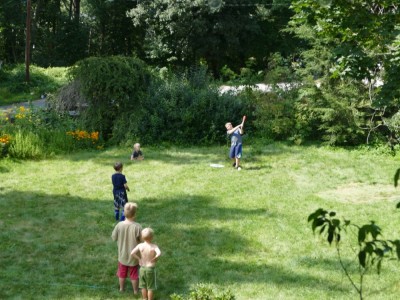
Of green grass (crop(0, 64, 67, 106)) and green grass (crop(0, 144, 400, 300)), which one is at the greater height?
green grass (crop(0, 64, 67, 106))

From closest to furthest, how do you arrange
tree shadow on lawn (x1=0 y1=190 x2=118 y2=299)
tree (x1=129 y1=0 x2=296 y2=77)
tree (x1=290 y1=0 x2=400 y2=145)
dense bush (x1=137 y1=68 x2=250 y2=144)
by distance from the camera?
tree shadow on lawn (x1=0 y1=190 x2=118 y2=299) < tree (x1=290 y1=0 x2=400 y2=145) < dense bush (x1=137 y1=68 x2=250 y2=144) < tree (x1=129 y1=0 x2=296 y2=77)

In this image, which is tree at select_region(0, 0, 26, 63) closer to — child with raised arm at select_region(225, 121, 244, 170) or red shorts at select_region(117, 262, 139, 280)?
child with raised arm at select_region(225, 121, 244, 170)

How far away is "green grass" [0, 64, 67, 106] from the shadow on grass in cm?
1845

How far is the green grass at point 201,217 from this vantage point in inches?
284

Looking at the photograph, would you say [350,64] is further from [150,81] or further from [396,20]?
[150,81]

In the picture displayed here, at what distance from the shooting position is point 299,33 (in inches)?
680

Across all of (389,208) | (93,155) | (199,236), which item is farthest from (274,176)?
(93,155)

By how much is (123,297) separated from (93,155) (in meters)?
9.10

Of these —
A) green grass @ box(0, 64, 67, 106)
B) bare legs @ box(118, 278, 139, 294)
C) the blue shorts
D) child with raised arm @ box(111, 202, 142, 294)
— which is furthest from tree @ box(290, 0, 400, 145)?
green grass @ box(0, 64, 67, 106)

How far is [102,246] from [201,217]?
2287 millimetres

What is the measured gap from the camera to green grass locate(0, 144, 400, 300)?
23.7 ft

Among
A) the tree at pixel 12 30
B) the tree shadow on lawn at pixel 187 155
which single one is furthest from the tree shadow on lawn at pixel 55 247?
the tree at pixel 12 30

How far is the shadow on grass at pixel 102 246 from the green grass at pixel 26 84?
727 inches

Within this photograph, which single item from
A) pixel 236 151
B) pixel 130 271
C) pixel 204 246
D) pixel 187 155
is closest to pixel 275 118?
pixel 187 155
